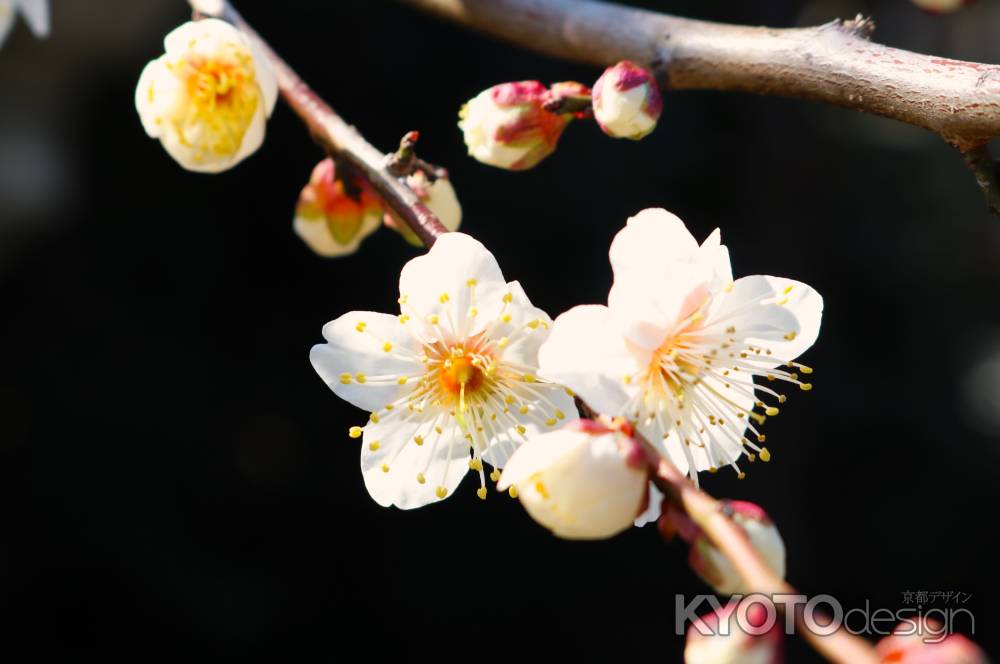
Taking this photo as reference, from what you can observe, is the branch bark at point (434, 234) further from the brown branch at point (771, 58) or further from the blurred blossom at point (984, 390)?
the blurred blossom at point (984, 390)

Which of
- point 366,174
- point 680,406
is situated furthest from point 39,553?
point 680,406

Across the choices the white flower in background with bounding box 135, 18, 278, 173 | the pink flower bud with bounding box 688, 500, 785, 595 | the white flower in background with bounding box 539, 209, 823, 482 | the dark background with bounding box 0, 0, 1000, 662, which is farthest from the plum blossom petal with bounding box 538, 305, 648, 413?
the dark background with bounding box 0, 0, 1000, 662

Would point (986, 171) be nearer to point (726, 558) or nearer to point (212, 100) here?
point (726, 558)

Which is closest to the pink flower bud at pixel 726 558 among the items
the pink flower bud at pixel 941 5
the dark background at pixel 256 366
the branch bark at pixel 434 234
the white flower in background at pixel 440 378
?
the branch bark at pixel 434 234

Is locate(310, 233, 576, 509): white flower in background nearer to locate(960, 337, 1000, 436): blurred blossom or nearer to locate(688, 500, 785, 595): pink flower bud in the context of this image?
locate(688, 500, 785, 595): pink flower bud

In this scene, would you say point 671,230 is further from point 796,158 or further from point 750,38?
point 796,158

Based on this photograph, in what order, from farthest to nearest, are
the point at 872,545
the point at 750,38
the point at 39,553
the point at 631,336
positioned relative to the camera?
the point at 872,545
the point at 39,553
the point at 750,38
the point at 631,336

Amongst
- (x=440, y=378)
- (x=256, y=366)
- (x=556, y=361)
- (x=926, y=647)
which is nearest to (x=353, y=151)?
(x=440, y=378)
